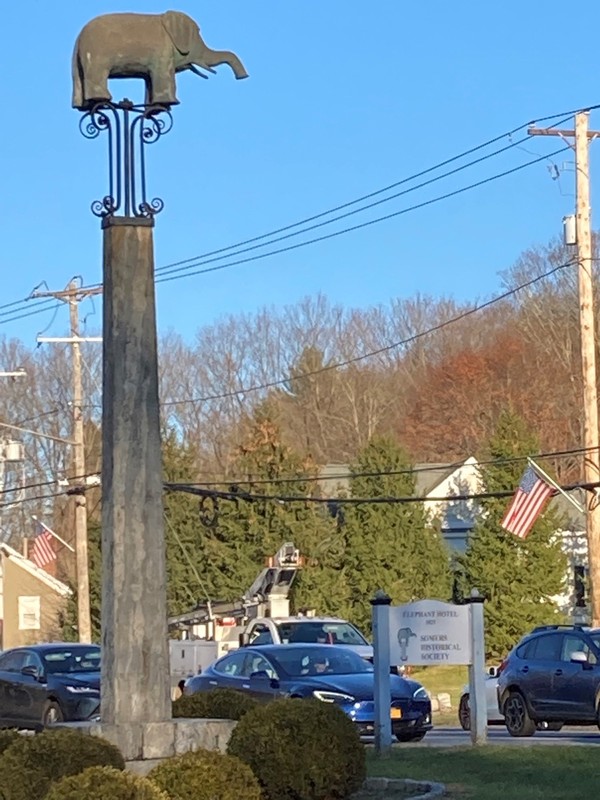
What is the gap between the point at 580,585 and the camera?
178 ft

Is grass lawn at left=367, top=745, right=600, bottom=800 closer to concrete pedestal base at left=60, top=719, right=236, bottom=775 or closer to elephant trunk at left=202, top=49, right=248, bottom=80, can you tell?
concrete pedestal base at left=60, top=719, right=236, bottom=775

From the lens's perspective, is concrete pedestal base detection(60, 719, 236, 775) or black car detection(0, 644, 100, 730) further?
black car detection(0, 644, 100, 730)

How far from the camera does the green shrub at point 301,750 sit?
1184cm

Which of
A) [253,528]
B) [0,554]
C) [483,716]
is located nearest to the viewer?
[483,716]

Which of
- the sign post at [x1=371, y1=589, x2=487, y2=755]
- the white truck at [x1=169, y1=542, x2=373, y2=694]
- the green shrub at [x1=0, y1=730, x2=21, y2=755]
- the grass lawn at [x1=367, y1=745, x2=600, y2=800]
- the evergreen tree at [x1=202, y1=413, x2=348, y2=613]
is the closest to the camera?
the green shrub at [x1=0, y1=730, x2=21, y2=755]

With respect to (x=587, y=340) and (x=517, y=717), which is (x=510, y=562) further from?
(x=517, y=717)

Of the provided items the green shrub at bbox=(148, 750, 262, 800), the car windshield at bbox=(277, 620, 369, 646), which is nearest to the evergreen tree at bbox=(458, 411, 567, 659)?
the car windshield at bbox=(277, 620, 369, 646)

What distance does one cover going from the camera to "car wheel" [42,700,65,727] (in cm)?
2408

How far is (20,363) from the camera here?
73.8 metres

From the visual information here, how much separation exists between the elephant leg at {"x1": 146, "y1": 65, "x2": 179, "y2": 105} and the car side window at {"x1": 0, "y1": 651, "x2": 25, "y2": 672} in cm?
1454

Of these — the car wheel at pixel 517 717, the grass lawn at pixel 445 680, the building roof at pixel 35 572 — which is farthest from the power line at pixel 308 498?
the building roof at pixel 35 572

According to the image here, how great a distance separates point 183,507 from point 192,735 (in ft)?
134

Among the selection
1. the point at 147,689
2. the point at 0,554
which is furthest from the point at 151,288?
the point at 0,554

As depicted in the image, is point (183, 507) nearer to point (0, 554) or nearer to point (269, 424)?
point (269, 424)
